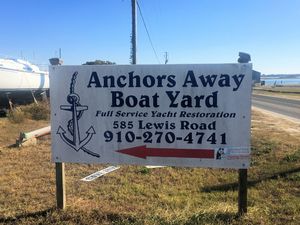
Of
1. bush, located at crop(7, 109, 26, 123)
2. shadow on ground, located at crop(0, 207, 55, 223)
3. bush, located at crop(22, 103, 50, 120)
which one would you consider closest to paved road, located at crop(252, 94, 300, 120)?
bush, located at crop(22, 103, 50, 120)

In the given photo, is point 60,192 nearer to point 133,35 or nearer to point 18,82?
point 133,35

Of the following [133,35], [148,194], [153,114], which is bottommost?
[148,194]

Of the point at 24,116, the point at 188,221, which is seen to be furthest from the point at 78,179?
the point at 24,116

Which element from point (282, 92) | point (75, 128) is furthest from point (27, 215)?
point (282, 92)

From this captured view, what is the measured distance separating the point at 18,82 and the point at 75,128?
19103 mm

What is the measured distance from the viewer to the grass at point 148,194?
452 cm

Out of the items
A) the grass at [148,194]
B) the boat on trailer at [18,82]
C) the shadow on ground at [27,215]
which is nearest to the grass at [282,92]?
the boat on trailer at [18,82]

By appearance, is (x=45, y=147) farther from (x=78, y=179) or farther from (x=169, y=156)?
(x=169, y=156)

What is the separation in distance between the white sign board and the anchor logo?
0.04ft

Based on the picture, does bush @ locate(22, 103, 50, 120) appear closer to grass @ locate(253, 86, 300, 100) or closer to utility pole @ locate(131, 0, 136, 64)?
utility pole @ locate(131, 0, 136, 64)

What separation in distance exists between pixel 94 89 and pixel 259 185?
3089 millimetres

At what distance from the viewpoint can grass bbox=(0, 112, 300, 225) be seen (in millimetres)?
4516

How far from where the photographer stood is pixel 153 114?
475 centimetres

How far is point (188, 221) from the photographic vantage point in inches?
170
